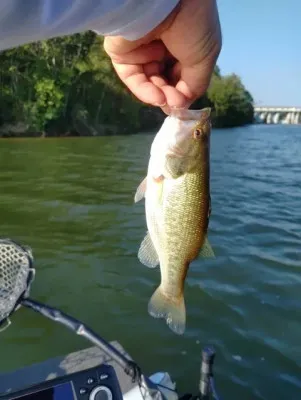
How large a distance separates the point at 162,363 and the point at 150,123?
4904 cm

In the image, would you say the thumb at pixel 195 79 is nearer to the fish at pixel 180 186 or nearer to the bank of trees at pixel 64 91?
the fish at pixel 180 186

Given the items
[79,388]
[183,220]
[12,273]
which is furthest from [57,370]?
[183,220]

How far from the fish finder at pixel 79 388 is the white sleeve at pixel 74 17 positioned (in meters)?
1.35

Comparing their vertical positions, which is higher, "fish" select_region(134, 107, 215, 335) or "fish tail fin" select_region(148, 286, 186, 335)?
"fish" select_region(134, 107, 215, 335)

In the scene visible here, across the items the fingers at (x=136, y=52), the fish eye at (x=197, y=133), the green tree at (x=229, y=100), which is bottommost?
the green tree at (x=229, y=100)

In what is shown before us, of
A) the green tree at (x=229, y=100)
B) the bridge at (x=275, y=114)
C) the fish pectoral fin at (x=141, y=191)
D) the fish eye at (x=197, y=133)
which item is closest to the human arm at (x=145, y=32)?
the fish eye at (x=197, y=133)

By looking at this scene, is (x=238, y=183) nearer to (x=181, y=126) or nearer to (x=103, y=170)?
(x=103, y=170)

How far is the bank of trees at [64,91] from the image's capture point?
39.7 m

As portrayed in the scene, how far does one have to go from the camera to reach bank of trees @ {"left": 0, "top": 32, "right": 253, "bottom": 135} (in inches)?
1564

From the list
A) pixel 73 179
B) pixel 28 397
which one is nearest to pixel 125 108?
pixel 73 179

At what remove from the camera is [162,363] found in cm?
537

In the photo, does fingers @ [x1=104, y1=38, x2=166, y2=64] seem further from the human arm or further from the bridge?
the bridge

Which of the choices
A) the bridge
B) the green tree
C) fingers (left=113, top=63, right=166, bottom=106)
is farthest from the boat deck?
the bridge

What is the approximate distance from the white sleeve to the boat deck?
7.98 ft
